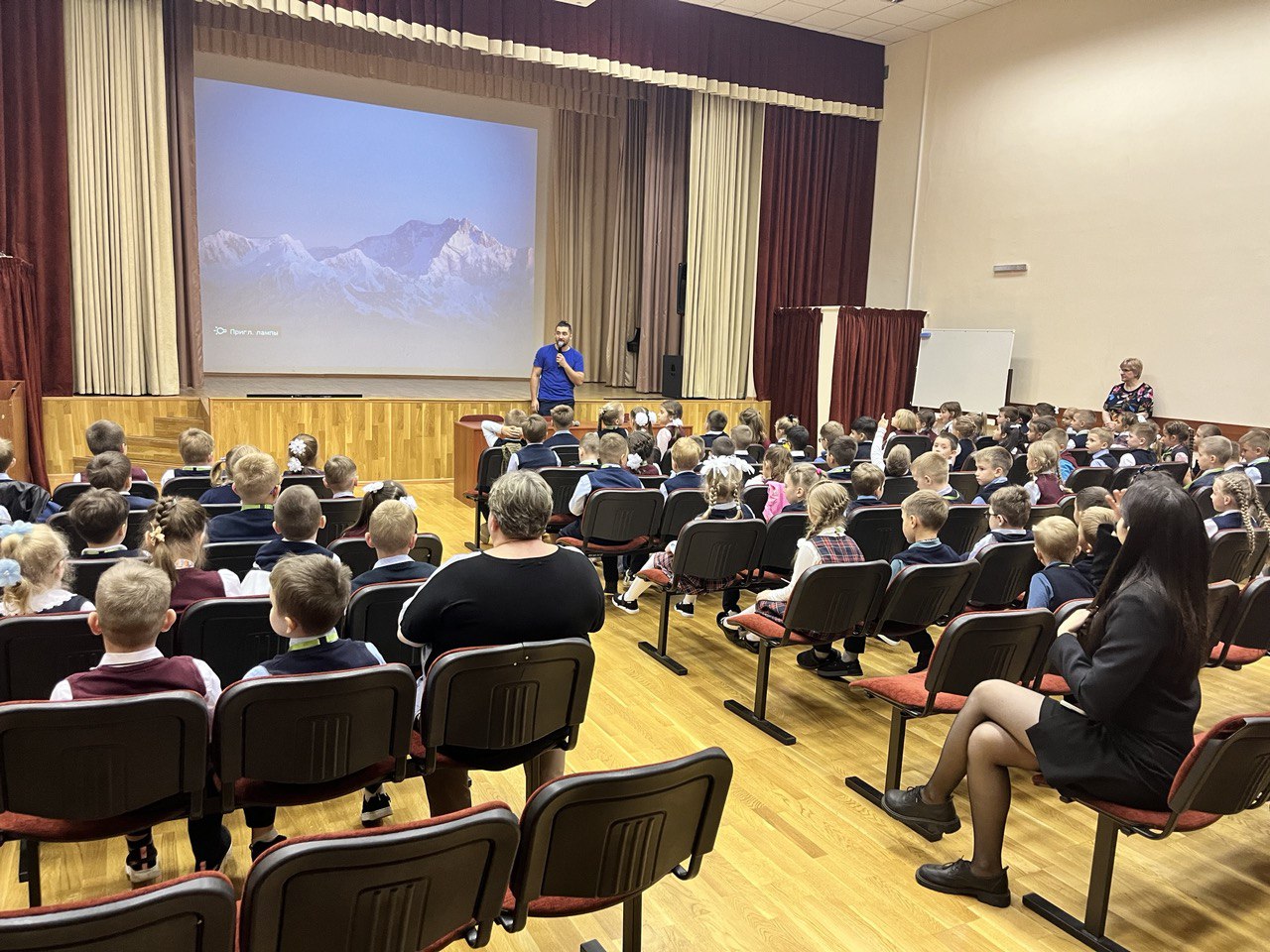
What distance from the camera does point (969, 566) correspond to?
146 inches

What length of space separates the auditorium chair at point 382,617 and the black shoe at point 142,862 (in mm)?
795

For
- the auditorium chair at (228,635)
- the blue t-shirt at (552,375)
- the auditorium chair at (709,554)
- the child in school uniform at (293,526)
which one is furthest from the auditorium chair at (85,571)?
the blue t-shirt at (552,375)

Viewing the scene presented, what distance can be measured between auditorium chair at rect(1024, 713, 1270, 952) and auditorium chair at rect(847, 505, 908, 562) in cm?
206

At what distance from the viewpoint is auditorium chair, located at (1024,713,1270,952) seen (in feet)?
7.38

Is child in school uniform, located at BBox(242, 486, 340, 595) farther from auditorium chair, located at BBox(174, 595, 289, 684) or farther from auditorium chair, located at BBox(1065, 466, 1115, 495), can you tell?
auditorium chair, located at BBox(1065, 466, 1115, 495)

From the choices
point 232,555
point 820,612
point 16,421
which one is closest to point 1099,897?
point 820,612

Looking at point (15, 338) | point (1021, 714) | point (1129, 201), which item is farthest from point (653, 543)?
point (1129, 201)

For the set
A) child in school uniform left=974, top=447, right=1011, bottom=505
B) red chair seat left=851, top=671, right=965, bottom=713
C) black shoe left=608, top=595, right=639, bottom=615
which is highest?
child in school uniform left=974, top=447, right=1011, bottom=505

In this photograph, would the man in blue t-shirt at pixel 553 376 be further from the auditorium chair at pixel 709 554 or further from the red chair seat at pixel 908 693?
the red chair seat at pixel 908 693

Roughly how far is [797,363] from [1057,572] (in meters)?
8.70

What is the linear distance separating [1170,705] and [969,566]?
54.2 inches

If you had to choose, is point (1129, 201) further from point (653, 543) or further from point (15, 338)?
point (15, 338)

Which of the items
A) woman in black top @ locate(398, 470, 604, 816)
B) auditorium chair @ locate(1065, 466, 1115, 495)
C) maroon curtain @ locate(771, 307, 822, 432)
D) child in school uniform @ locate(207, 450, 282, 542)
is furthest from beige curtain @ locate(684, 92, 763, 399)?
woman in black top @ locate(398, 470, 604, 816)

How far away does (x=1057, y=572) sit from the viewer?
11.1ft
